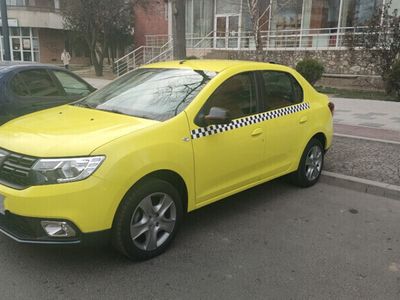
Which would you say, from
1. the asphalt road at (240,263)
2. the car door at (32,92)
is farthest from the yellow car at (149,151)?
the car door at (32,92)

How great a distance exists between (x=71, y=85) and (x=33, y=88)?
740 mm

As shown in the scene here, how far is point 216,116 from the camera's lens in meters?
3.87

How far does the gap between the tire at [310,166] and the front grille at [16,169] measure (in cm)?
334

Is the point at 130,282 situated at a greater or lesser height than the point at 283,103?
lesser

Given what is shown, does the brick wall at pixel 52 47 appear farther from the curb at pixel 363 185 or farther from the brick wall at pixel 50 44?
the curb at pixel 363 185

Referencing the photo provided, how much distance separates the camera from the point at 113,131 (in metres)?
3.49

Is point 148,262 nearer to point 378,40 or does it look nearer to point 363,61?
point 378,40

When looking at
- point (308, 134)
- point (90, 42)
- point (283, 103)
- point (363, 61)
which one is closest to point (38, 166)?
point (283, 103)

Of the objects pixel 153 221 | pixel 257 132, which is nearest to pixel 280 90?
pixel 257 132

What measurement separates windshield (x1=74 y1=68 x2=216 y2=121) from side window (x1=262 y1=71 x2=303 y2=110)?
806 mm

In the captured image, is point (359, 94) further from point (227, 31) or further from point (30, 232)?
point (30, 232)

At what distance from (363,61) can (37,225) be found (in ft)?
50.7

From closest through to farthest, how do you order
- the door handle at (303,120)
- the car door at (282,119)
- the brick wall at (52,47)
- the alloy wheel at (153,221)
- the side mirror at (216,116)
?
the alloy wheel at (153,221)
the side mirror at (216,116)
the car door at (282,119)
the door handle at (303,120)
the brick wall at (52,47)

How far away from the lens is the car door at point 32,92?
584 cm
